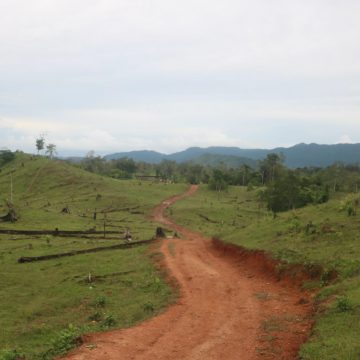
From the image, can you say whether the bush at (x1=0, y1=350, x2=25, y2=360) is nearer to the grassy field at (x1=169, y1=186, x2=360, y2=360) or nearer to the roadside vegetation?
the roadside vegetation

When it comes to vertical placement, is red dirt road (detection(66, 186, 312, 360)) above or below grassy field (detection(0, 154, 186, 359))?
above

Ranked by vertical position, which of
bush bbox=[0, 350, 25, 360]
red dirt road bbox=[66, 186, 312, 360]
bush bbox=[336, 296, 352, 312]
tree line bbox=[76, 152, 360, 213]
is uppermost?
tree line bbox=[76, 152, 360, 213]

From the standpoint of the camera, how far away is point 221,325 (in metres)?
15.6

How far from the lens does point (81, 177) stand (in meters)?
101

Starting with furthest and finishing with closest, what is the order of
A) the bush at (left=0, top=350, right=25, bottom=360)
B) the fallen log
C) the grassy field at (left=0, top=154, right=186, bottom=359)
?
the fallen log
the grassy field at (left=0, top=154, right=186, bottom=359)
the bush at (left=0, top=350, right=25, bottom=360)

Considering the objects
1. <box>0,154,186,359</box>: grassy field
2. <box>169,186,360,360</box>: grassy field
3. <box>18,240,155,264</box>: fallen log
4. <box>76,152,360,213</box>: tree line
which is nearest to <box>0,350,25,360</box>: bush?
<box>0,154,186,359</box>: grassy field

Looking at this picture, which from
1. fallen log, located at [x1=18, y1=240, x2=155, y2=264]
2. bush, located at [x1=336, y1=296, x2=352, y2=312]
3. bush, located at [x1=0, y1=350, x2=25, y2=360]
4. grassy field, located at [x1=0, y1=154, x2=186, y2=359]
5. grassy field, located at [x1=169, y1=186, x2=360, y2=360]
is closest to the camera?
grassy field, located at [x1=169, y1=186, x2=360, y2=360]

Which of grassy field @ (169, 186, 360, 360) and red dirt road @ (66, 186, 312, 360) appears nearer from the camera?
grassy field @ (169, 186, 360, 360)

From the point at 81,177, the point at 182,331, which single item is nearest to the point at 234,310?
the point at 182,331

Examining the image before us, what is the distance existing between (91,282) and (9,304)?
469 cm

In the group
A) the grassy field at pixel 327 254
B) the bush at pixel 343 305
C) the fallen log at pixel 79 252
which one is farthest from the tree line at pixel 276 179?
the bush at pixel 343 305

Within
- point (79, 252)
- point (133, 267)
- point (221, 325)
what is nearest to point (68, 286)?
point (133, 267)

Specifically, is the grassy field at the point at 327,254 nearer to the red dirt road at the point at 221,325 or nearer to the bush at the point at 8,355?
the red dirt road at the point at 221,325

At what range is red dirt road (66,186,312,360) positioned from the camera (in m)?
13.0
